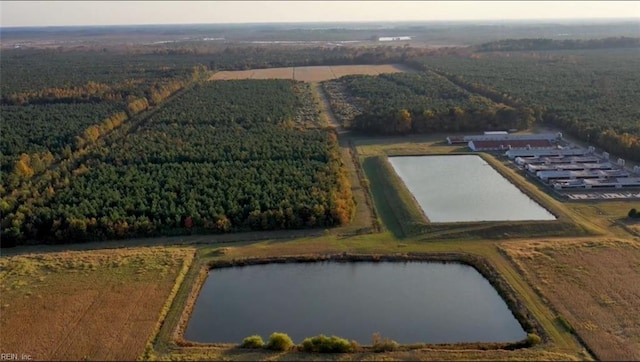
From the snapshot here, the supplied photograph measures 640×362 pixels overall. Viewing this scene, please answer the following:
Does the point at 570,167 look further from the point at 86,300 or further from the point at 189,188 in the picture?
the point at 86,300

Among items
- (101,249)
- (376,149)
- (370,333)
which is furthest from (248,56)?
(370,333)

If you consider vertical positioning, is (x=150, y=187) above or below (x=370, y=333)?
above

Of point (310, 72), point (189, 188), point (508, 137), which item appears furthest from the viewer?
point (310, 72)

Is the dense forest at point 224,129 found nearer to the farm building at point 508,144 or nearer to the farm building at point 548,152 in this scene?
the farm building at point 548,152

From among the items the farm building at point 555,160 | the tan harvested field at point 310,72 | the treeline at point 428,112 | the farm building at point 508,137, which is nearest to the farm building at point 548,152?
the farm building at point 555,160

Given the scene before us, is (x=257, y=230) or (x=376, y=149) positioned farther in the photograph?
(x=376, y=149)

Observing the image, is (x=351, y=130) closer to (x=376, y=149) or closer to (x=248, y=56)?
(x=376, y=149)

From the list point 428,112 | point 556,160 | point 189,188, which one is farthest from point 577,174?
point 189,188
